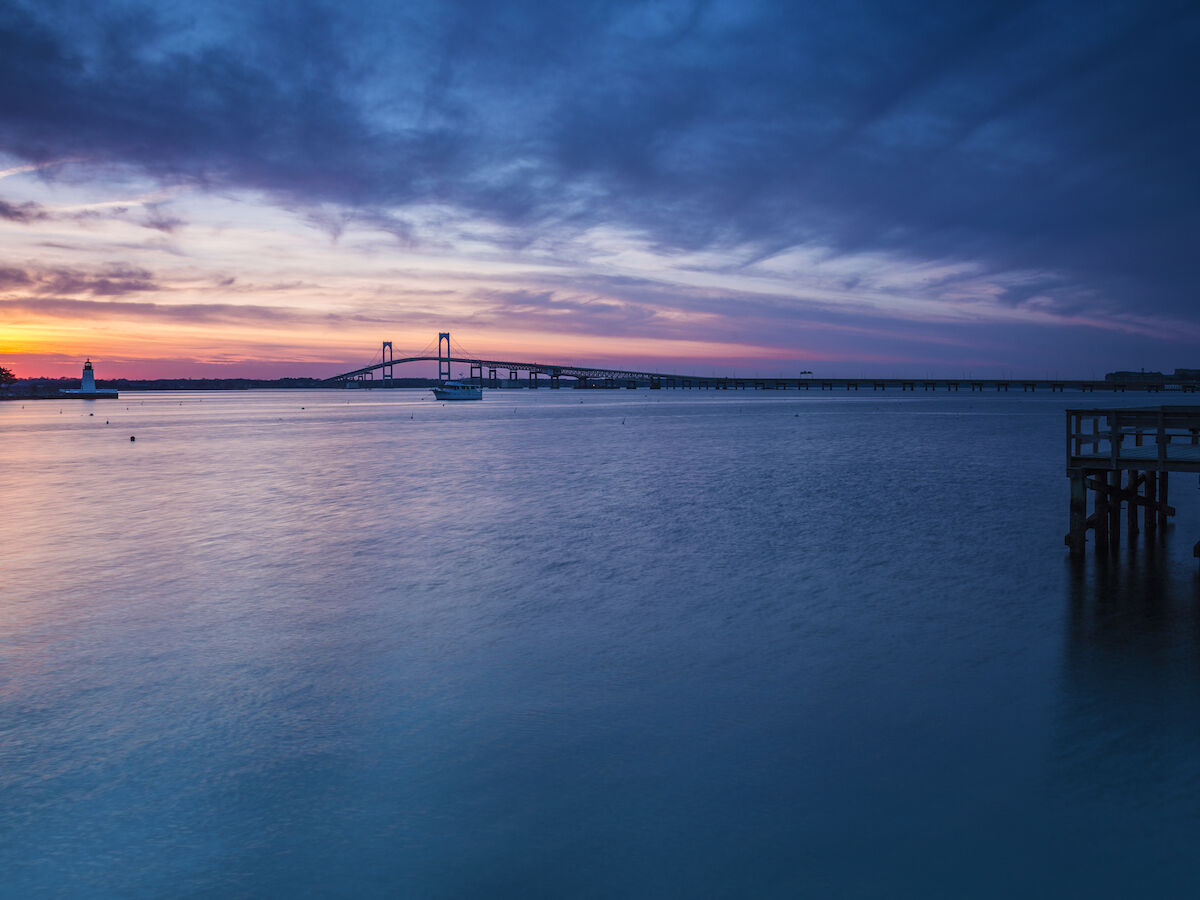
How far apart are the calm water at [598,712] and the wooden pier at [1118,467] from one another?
2.67ft

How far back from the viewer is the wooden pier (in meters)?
15.0

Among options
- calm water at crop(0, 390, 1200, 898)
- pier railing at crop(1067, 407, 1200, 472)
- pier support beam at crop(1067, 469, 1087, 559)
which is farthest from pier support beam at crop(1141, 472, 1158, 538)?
pier support beam at crop(1067, 469, 1087, 559)

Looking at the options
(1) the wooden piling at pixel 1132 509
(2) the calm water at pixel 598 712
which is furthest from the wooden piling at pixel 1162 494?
(2) the calm water at pixel 598 712

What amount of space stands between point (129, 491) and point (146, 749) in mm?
23909

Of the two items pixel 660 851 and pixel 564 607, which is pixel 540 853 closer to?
pixel 660 851

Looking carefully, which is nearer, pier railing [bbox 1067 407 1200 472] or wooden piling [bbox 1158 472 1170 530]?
pier railing [bbox 1067 407 1200 472]

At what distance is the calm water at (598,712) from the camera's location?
5891 mm

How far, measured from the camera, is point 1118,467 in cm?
1552

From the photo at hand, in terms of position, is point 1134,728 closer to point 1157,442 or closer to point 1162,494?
point 1157,442

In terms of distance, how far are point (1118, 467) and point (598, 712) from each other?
1242 centimetres

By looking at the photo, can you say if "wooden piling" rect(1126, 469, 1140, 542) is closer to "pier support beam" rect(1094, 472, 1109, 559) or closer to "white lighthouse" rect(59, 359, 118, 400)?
"pier support beam" rect(1094, 472, 1109, 559)

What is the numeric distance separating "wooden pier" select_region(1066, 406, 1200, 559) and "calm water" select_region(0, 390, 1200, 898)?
0.81 metres

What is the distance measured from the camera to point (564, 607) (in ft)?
42.0

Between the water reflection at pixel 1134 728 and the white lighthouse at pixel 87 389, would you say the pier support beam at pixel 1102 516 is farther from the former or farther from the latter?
the white lighthouse at pixel 87 389
